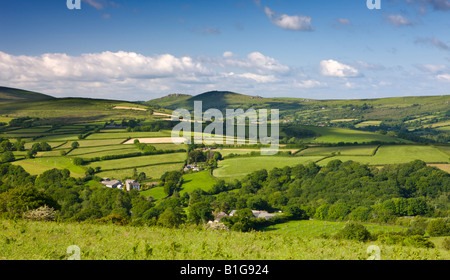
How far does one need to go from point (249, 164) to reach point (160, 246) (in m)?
94.8

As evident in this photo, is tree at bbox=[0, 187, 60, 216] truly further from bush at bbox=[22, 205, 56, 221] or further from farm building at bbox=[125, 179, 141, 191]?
farm building at bbox=[125, 179, 141, 191]

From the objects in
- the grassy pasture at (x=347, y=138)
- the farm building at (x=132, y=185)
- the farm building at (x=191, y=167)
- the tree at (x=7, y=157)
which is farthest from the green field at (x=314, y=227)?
the grassy pasture at (x=347, y=138)

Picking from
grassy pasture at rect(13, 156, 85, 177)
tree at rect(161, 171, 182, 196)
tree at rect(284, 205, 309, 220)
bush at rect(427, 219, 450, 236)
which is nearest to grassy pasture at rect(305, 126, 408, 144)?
Answer: tree at rect(161, 171, 182, 196)

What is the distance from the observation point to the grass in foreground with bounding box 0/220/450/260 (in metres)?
12.9

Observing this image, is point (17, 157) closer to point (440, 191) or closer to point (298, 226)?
point (298, 226)

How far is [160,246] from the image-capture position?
14180mm

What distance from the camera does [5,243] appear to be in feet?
45.8

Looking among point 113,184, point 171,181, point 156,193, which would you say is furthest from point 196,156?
point 113,184

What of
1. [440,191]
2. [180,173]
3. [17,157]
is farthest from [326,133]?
[17,157]

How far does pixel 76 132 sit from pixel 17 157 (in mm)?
28158

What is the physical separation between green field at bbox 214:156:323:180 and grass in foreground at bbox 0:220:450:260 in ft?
264

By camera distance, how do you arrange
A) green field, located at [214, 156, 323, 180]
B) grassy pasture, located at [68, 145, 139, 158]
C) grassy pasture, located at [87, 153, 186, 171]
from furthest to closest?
grassy pasture, located at [68, 145, 139, 158] < green field, located at [214, 156, 323, 180] < grassy pasture, located at [87, 153, 186, 171]
